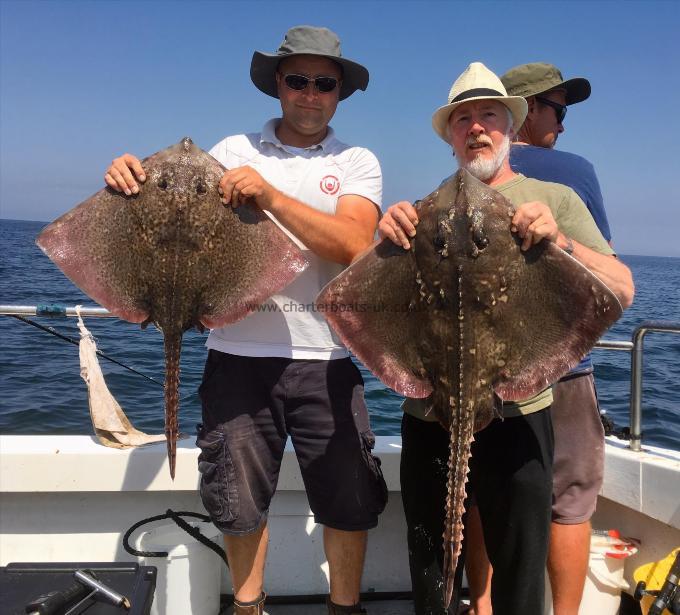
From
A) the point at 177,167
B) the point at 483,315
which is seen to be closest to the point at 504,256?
the point at 483,315

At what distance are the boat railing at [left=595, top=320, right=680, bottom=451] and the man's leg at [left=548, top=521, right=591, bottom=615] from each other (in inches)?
39.3

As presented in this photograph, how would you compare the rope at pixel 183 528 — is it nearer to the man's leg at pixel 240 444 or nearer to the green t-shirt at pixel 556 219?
the man's leg at pixel 240 444

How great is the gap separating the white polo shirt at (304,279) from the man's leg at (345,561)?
968 mm

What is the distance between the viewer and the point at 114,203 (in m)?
2.85

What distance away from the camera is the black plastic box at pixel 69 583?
2738 millimetres

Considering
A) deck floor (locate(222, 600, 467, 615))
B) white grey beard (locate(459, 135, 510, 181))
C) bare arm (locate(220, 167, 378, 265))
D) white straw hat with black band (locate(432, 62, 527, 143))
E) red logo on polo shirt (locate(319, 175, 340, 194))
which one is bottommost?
deck floor (locate(222, 600, 467, 615))

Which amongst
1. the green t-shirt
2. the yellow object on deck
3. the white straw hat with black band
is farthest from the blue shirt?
the yellow object on deck

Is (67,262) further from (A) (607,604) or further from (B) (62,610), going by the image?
(A) (607,604)

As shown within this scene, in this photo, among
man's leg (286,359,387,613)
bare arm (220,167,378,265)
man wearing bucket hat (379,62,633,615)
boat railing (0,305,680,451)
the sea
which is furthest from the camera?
the sea

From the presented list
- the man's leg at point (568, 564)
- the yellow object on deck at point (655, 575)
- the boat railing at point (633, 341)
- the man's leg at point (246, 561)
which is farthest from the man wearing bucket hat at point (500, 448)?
the boat railing at point (633, 341)

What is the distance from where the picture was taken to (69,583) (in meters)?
2.88

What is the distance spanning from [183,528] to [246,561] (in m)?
0.64

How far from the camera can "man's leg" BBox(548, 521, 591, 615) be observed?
3.16 meters

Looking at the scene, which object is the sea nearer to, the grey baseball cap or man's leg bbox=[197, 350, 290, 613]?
man's leg bbox=[197, 350, 290, 613]
